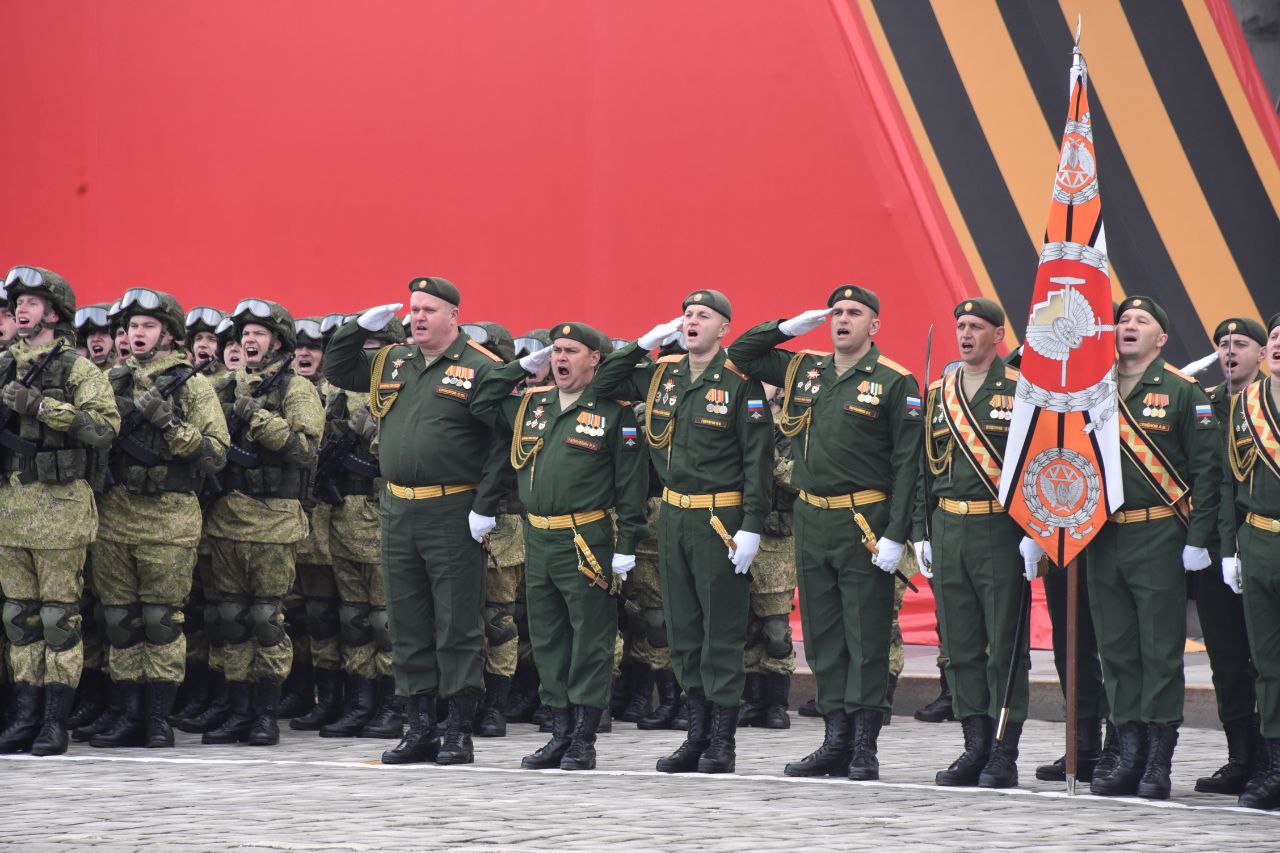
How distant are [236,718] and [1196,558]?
165 inches

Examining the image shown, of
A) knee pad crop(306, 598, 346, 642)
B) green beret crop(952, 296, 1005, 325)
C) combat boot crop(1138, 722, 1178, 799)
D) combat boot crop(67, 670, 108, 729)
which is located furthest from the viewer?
knee pad crop(306, 598, 346, 642)

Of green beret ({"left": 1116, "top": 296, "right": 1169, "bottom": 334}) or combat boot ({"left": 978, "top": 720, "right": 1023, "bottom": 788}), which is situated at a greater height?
green beret ({"left": 1116, "top": 296, "right": 1169, "bottom": 334})

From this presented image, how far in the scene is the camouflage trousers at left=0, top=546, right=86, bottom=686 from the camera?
834 centimetres

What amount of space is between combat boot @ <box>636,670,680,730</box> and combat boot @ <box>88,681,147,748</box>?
2.35m

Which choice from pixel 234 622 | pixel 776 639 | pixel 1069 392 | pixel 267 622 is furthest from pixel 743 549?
pixel 234 622

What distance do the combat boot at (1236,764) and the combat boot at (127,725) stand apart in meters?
4.32

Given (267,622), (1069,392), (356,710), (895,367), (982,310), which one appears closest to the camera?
(1069,392)

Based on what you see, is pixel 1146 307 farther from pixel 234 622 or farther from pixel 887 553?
pixel 234 622

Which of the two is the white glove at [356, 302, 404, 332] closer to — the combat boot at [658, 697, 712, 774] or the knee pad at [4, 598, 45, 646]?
the knee pad at [4, 598, 45, 646]

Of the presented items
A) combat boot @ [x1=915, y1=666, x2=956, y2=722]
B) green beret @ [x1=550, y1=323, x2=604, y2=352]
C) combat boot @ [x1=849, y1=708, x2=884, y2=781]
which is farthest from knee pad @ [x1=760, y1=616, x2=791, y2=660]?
green beret @ [x1=550, y1=323, x2=604, y2=352]

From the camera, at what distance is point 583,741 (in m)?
7.93

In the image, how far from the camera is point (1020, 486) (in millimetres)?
7441

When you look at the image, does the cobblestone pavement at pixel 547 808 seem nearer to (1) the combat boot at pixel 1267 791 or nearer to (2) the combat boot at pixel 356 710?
(1) the combat boot at pixel 1267 791

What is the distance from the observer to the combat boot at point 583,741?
788 cm
